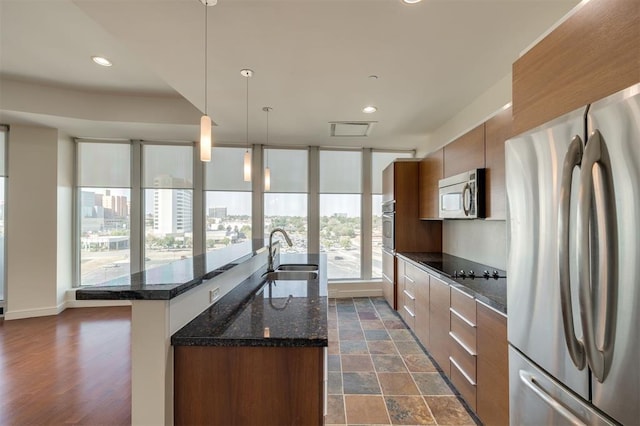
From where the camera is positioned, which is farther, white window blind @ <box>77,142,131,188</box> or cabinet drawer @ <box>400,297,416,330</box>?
white window blind @ <box>77,142,131,188</box>

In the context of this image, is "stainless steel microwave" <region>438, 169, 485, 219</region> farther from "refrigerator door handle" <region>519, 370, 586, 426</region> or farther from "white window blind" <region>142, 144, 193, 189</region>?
"white window blind" <region>142, 144, 193, 189</region>

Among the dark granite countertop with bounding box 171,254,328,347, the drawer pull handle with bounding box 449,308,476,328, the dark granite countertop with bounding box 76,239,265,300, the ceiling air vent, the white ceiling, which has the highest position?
the white ceiling

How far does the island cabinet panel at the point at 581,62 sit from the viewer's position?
0.83 meters

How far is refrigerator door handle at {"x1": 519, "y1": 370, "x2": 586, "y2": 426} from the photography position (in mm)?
934

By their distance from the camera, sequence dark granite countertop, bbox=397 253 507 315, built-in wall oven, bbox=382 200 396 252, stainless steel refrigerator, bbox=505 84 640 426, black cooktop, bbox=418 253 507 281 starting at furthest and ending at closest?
built-in wall oven, bbox=382 200 396 252 < black cooktop, bbox=418 253 507 281 < dark granite countertop, bbox=397 253 507 315 < stainless steel refrigerator, bbox=505 84 640 426

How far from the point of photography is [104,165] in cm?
452

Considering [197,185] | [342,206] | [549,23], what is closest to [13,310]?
[197,185]

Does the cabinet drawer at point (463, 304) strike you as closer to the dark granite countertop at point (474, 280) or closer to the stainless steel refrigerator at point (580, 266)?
the dark granite countertop at point (474, 280)

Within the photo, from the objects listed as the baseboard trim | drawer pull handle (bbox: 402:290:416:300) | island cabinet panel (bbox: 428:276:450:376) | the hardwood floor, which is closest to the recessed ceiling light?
the hardwood floor

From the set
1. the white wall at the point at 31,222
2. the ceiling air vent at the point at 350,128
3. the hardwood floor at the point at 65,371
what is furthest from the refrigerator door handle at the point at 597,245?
the white wall at the point at 31,222

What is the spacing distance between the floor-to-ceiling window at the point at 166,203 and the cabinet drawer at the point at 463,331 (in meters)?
4.27

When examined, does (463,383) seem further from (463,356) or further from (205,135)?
(205,135)

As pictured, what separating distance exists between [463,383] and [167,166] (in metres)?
5.04

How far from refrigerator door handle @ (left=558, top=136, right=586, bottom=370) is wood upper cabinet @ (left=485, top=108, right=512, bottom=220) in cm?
122
